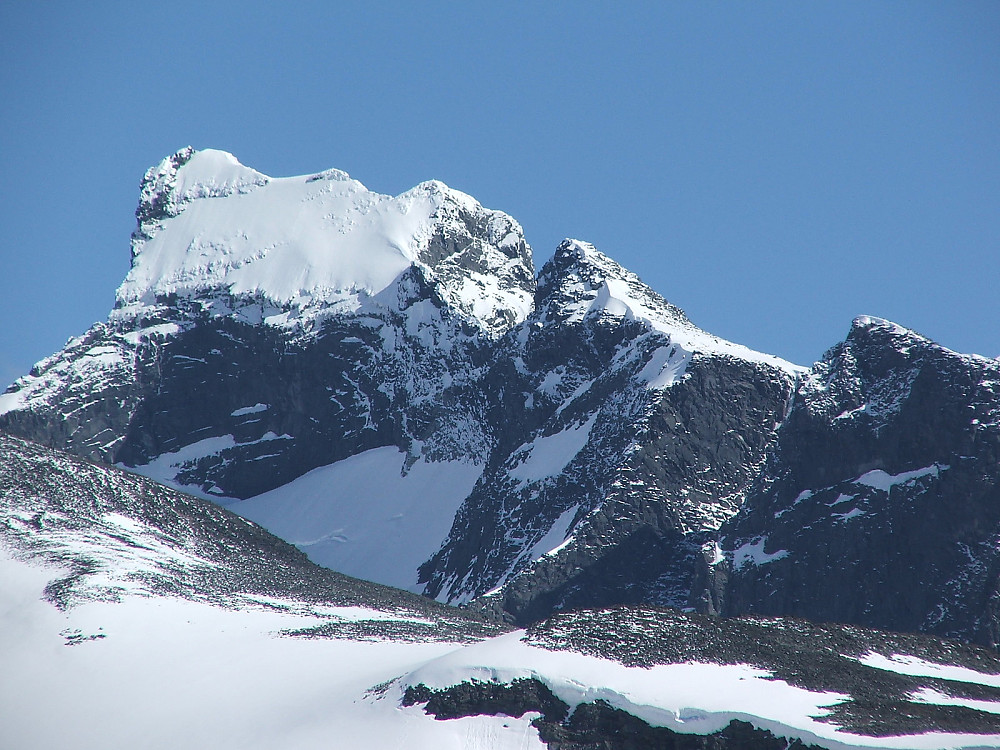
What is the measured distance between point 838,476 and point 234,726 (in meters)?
107

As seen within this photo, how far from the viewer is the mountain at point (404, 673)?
83.6 meters

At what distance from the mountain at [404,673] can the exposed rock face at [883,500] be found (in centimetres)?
6344

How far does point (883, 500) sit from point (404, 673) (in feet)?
320

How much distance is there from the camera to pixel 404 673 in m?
93.2

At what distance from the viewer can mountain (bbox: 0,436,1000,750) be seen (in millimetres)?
83562

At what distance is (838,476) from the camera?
602 ft

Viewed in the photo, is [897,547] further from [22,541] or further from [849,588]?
[22,541]

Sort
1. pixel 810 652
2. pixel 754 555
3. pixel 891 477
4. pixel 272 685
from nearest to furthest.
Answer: pixel 810 652, pixel 272 685, pixel 891 477, pixel 754 555

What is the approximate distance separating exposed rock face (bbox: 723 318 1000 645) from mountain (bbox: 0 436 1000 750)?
208 ft

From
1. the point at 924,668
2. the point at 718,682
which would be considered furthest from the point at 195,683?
the point at 924,668

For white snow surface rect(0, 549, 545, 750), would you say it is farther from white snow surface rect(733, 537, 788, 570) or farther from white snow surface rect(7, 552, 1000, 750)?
white snow surface rect(733, 537, 788, 570)

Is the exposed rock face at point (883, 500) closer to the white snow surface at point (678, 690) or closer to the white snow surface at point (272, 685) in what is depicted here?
the white snow surface at point (272, 685)

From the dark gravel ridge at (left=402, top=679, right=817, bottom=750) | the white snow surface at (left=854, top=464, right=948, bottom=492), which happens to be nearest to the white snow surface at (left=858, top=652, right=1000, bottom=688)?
the dark gravel ridge at (left=402, top=679, right=817, bottom=750)

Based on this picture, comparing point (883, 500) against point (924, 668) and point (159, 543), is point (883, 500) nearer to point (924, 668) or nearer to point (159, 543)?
point (159, 543)
